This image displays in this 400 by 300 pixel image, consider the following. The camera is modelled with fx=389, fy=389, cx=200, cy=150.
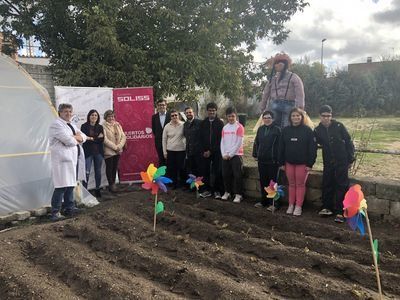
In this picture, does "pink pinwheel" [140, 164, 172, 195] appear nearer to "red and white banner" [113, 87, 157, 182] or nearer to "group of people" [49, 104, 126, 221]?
"group of people" [49, 104, 126, 221]

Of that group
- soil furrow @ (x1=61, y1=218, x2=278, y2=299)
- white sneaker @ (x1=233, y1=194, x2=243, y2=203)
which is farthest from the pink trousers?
soil furrow @ (x1=61, y1=218, x2=278, y2=299)

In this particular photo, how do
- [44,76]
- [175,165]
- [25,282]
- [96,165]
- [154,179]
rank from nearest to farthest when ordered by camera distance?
1. [25,282]
2. [154,179]
3. [96,165]
4. [175,165]
5. [44,76]

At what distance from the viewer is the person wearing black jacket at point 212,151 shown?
20.7ft

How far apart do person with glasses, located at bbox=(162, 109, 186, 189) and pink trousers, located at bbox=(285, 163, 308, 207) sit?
6.76 ft

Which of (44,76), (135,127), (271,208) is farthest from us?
(44,76)

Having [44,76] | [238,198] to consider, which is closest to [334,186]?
[238,198]

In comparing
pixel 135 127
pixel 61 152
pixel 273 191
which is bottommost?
pixel 273 191

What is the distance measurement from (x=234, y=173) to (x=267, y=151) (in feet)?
2.44

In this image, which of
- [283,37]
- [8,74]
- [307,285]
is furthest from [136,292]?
[283,37]

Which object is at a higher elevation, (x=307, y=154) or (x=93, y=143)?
(x=93, y=143)

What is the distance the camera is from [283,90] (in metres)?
5.82

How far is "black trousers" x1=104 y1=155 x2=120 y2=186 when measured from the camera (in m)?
6.88

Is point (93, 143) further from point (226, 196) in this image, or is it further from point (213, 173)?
point (226, 196)

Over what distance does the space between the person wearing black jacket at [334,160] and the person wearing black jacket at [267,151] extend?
63 cm
